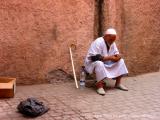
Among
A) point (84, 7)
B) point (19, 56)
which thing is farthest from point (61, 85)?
point (84, 7)

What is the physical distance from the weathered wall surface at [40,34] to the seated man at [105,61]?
19.2 inches

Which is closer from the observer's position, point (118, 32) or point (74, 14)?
point (74, 14)

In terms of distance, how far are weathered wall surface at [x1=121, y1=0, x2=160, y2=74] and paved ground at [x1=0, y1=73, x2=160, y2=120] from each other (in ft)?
2.19

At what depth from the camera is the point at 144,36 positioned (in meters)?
8.38

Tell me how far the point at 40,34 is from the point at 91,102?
5.64 ft

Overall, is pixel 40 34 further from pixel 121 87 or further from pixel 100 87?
pixel 121 87

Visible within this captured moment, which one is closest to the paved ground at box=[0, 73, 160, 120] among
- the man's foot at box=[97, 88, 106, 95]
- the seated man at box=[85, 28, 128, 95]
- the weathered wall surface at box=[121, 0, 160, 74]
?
the man's foot at box=[97, 88, 106, 95]

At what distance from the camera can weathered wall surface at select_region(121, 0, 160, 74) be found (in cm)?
809

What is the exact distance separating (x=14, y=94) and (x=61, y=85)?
1.14m

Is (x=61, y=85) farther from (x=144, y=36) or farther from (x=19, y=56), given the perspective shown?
(x=144, y=36)

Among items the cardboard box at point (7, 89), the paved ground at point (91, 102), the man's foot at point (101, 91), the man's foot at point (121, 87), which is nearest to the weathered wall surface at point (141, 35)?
the paved ground at point (91, 102)

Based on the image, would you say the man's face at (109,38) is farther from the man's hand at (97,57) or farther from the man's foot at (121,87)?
the man's foot at (121,87)

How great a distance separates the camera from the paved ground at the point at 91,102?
567cm

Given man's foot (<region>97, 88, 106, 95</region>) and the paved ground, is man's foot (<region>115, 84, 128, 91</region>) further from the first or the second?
man's foot (<region>97, 88, 106, 95</region>)
